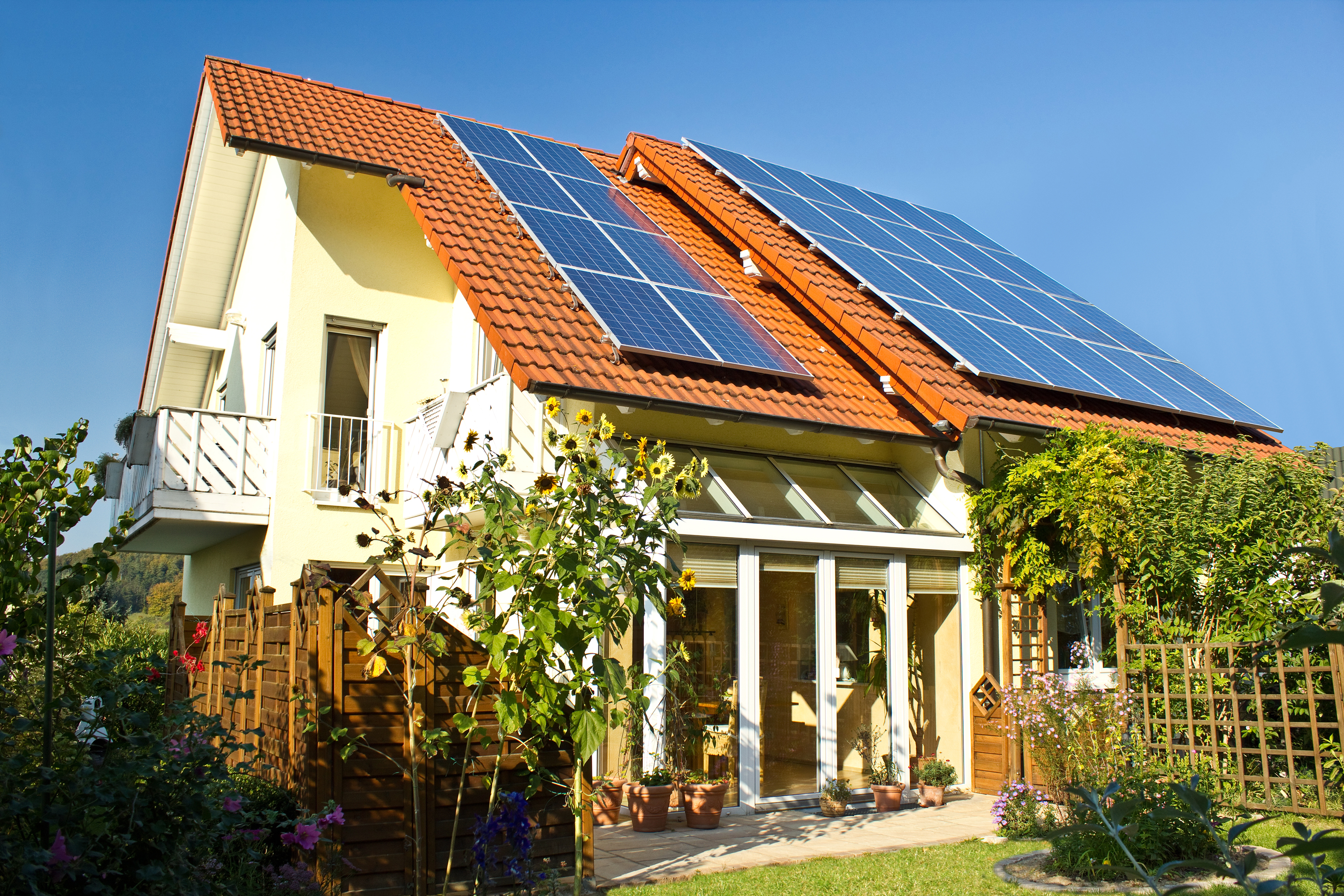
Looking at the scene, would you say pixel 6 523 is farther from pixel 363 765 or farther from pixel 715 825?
pixel 715 825

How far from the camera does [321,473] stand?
12.0 meters

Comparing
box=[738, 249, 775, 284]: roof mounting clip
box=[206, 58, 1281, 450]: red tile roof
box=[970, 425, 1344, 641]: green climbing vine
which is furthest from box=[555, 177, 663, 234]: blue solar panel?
box=[970, 425, 1344, 641]: green climbing vine

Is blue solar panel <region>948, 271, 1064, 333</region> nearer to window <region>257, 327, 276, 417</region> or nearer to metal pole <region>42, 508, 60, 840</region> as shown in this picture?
window <region>257, 327, 276, 417</region>

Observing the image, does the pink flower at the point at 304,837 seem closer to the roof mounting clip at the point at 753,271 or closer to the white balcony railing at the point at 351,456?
the white balcony railing at the point at 351,456

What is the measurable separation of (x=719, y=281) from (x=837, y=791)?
21.7 feet

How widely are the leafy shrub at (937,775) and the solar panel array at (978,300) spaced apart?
14.4 feet

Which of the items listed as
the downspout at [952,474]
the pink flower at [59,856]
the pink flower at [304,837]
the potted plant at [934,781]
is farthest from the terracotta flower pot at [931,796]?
the pink flower at [59,856]

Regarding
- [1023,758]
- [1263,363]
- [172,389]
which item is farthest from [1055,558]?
[1263,363]

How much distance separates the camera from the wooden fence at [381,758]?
6.23 meters

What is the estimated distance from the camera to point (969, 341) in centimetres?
1224

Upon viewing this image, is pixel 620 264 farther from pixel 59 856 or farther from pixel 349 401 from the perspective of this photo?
pixel 59 856

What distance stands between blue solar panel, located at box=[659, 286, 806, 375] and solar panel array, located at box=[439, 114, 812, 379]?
0.06 ft

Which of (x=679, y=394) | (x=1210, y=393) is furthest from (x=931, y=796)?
(x=1210, y=393)

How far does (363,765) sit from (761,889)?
112 inches
